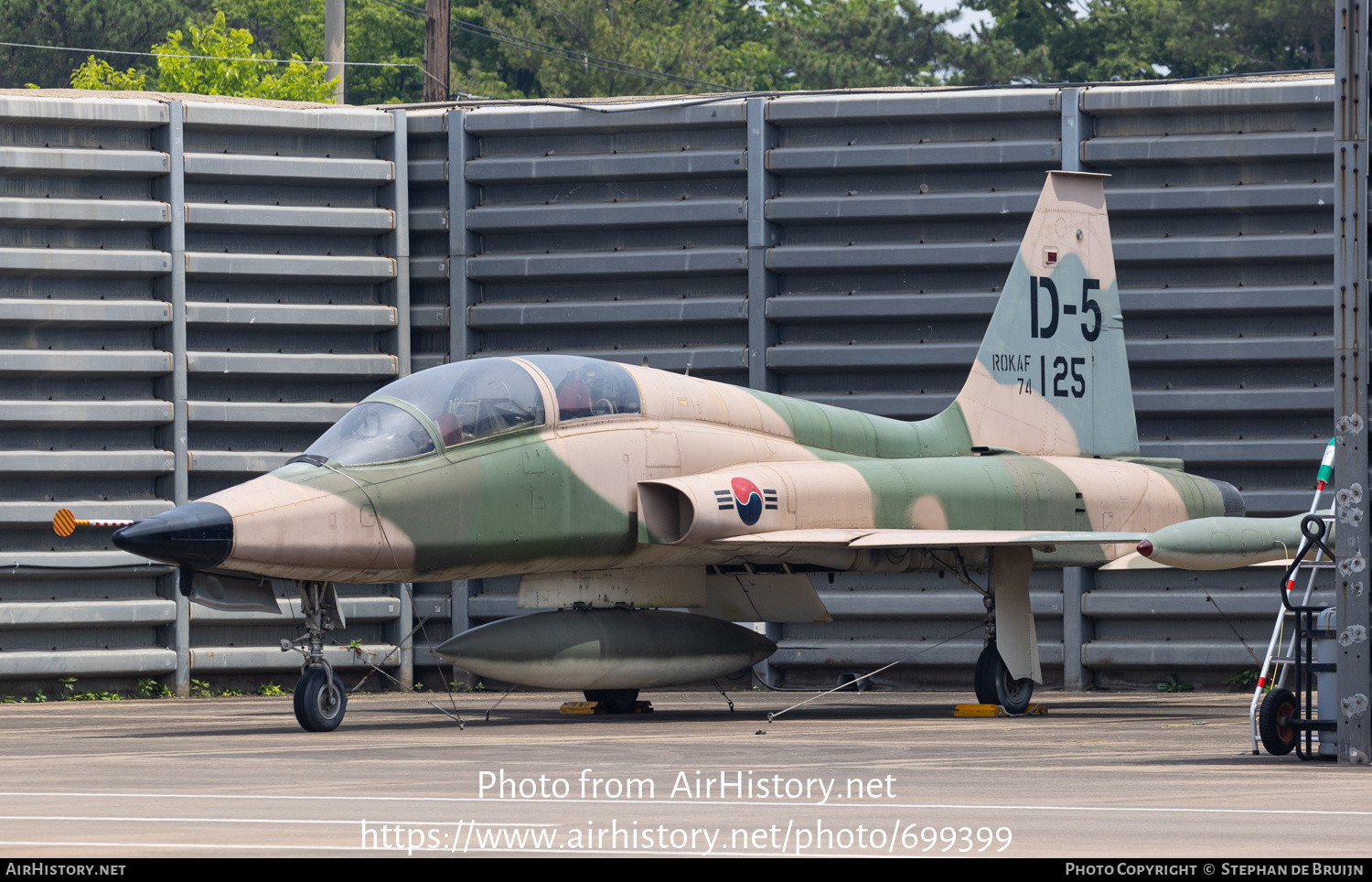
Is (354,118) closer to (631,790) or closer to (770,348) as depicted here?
(770,348)

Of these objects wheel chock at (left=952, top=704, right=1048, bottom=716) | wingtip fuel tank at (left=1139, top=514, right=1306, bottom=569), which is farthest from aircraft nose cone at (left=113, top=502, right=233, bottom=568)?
wheel chock at (left=952, top=704, right=1048, bottom=716)

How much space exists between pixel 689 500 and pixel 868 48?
44564mm

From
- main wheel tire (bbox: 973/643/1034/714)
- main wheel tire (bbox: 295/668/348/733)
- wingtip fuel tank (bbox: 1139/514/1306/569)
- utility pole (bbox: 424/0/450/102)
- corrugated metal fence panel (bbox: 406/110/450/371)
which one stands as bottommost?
main wheel tire (bbox: 973/643/1034/714)

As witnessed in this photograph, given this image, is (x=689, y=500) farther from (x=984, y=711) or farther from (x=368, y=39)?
(x=368, y=39)

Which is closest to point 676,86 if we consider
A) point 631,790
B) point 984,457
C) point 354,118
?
point 354,118

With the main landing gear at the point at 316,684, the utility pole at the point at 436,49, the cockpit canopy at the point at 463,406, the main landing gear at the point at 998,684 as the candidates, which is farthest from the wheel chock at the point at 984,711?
the utility pole at the point at 436,49

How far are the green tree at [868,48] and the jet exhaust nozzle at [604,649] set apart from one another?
41.5 meters

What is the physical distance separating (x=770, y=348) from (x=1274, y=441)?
4.87 metres

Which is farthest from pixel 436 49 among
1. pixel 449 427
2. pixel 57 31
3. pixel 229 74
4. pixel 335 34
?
pixel 57 31

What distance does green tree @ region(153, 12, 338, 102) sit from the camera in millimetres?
41062

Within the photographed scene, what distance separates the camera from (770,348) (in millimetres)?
18266

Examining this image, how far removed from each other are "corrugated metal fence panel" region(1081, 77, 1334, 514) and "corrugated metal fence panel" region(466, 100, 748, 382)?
3711mm

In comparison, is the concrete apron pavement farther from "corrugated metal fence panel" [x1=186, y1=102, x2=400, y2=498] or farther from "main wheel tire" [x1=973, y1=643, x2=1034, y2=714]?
"corrugated metal fence panel" [x1=186, y1=102, x2=400, y2=498]

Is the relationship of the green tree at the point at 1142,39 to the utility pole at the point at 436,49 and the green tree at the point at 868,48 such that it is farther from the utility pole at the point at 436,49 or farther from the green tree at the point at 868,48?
the utility pole at the point at 436,49
